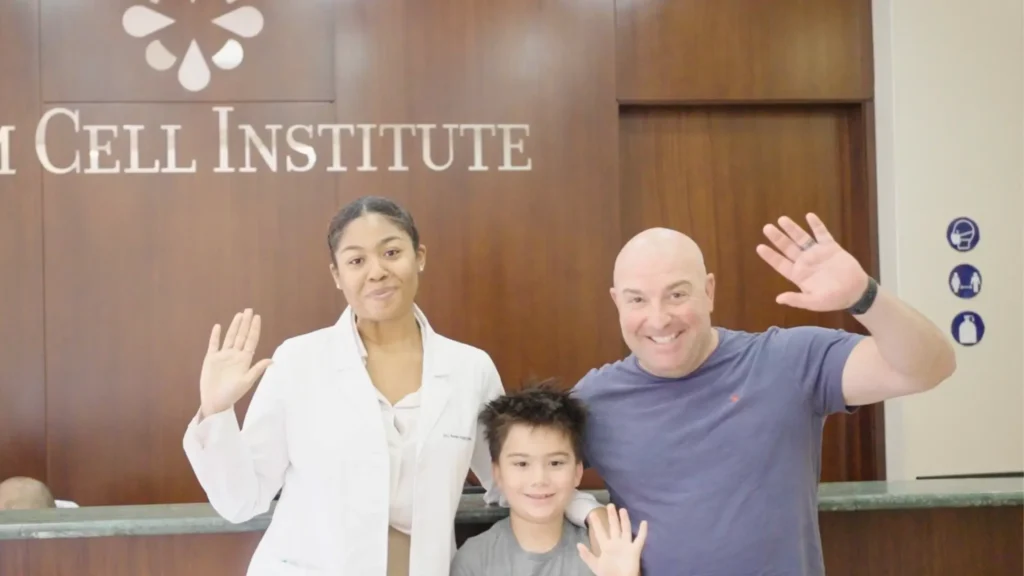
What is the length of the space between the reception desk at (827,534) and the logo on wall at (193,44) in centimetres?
203

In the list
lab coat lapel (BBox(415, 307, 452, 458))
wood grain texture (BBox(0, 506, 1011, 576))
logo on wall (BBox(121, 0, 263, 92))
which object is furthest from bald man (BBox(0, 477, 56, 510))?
lab coat lapel (BBox(415, 307, 452, 458))

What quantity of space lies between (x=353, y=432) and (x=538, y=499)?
386 mm

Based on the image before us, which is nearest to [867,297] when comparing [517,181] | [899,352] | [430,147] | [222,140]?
[899,352]

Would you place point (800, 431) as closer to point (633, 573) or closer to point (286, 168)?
point (633, 573)

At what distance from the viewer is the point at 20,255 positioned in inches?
126

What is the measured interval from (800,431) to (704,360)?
0.73ft

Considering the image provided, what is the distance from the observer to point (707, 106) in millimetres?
3529

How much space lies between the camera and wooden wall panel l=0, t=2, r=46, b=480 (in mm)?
3182

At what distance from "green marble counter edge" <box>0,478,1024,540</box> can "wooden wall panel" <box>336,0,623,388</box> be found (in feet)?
5.09

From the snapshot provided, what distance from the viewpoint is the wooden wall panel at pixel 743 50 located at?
3.38m

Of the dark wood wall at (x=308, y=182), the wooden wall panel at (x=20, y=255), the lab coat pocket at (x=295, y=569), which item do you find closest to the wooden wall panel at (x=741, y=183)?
the dark wood wall at (x=308, y=182)

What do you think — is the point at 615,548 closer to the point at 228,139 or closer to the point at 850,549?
the point at 850,549

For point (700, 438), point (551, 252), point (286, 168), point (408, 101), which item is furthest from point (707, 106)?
point (700, 438)

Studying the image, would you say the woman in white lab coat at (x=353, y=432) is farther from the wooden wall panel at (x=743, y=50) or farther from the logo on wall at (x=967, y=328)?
the logo on wall at (x=967, y=328)
